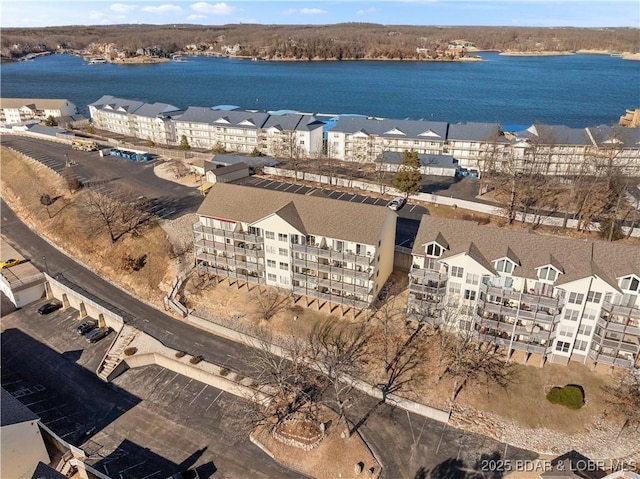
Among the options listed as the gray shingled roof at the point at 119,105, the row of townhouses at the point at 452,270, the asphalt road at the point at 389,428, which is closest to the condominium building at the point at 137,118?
the gray shingled roof at the point at 119,105

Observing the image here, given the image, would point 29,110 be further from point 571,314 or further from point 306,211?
point 571,314

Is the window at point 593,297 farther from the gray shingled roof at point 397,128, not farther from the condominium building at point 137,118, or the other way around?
the condominium building at point 137,118

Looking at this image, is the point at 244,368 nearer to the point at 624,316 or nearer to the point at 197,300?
the point at 197,300

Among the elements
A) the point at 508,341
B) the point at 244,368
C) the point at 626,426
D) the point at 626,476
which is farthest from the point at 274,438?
the point at 626,426

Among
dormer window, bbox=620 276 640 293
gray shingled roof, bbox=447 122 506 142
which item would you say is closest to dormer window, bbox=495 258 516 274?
dormer window, bbox=620 276 640 293

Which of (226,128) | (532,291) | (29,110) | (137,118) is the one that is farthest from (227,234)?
(29,110)
